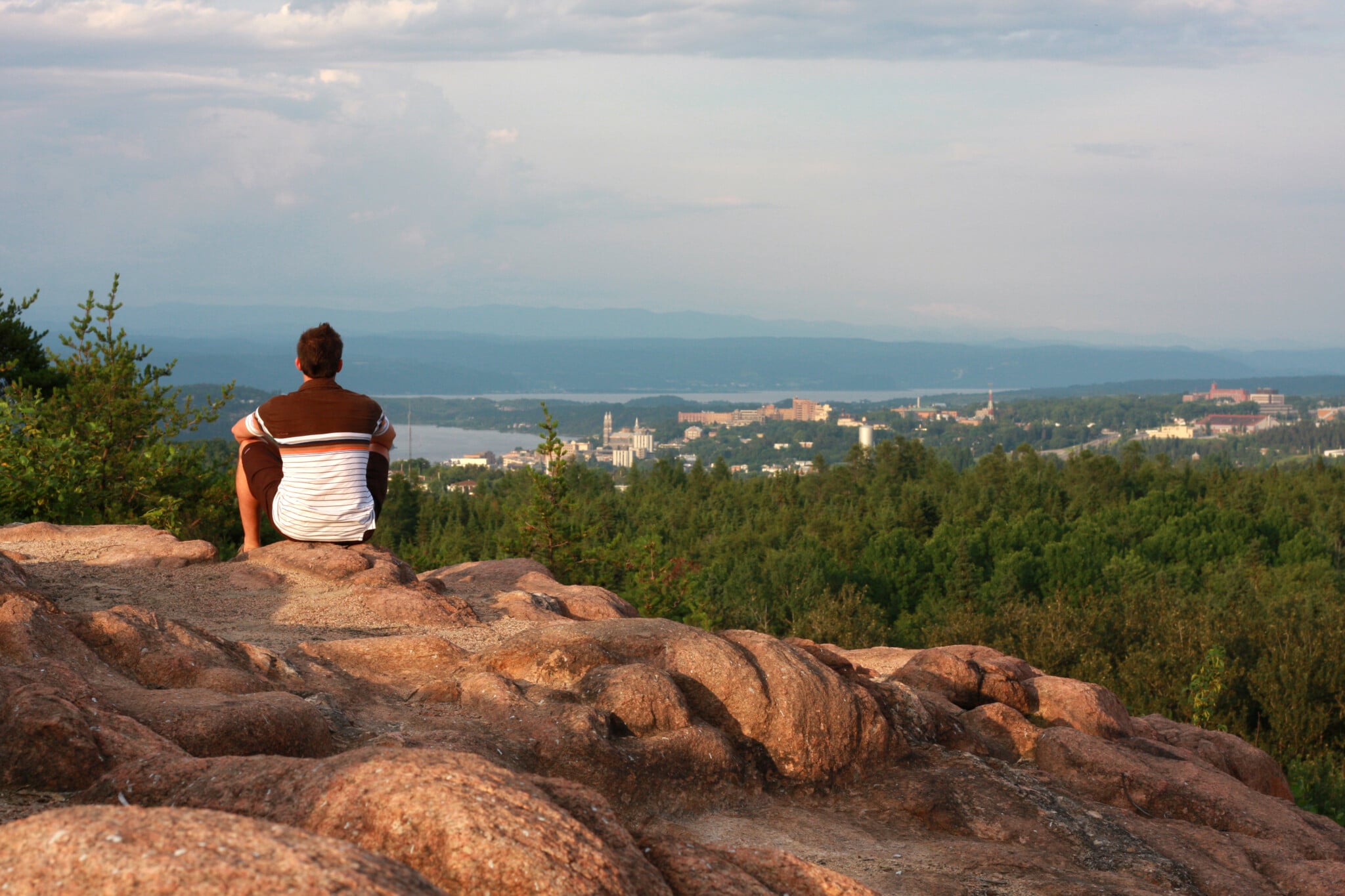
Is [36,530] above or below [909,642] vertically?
above

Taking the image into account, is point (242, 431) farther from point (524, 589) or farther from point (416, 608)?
point (524, 589)

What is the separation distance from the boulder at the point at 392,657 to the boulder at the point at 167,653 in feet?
1.28

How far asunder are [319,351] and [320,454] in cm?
59

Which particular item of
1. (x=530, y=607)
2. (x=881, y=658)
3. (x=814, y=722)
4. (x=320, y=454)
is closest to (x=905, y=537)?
(x=881, y=658)

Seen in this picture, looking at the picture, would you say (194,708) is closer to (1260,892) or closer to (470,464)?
(1260,892)

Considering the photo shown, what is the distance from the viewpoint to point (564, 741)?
149 inches

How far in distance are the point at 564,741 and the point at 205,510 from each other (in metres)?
7.56

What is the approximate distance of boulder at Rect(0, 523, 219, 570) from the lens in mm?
6430

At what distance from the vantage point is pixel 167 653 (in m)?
4.06

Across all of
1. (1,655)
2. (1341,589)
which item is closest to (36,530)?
(1,655)

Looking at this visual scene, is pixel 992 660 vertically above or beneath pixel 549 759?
beneath

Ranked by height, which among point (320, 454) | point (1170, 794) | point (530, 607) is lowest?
point (1170, 794)

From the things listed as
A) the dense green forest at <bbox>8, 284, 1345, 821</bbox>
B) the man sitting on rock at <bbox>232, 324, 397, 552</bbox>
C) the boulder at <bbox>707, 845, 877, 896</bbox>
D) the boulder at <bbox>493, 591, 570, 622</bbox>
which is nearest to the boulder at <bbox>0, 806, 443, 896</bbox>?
the boulder at <bbox>707, 845, 877, 896</bbox>

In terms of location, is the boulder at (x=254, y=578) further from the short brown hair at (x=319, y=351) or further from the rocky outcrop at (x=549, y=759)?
the short brown hair at (x=319, y=351)
